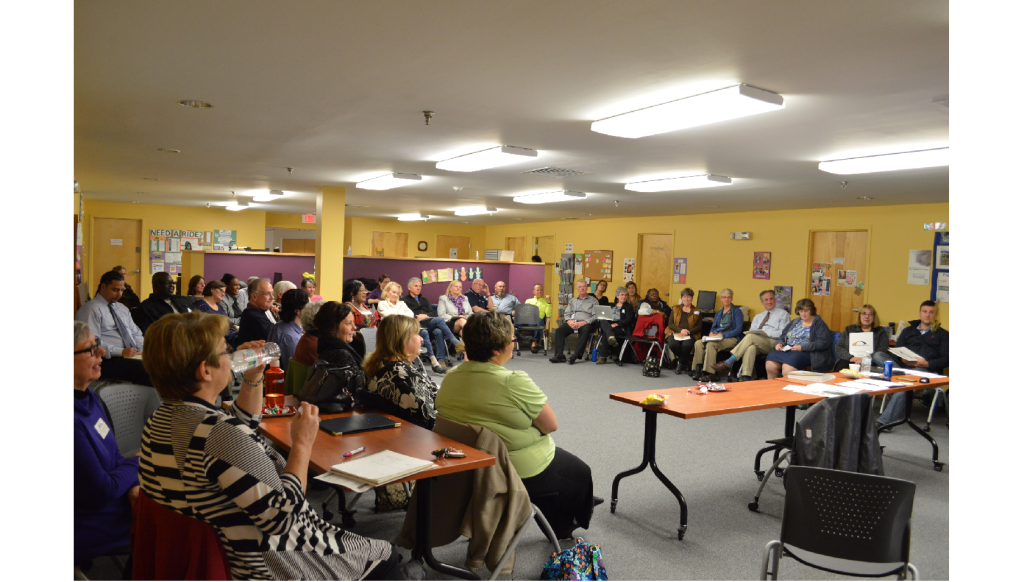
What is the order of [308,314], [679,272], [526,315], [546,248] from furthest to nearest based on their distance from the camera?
1. [546,248]
2. [679,272]
3. [526,315]
4. [308,314]

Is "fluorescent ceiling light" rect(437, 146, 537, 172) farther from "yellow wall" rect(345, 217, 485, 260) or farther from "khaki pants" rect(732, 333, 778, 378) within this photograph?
"yellow wall" rect(345, 217, 485, 260)

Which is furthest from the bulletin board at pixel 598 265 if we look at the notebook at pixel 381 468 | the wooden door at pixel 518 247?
the notebook at pixel 381 468

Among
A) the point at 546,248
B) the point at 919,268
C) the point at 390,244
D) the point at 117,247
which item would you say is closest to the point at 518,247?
the point at 546,248

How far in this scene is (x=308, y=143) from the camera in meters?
5.44

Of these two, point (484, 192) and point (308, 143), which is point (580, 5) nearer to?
point (308, 143)

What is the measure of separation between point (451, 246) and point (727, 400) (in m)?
13.4

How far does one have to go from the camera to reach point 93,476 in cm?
205

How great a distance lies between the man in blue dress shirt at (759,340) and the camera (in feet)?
25.7

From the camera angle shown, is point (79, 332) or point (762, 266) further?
point (762, 266)

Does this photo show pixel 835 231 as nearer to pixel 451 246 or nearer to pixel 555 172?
pixel 555 172

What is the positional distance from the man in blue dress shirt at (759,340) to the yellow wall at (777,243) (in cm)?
139

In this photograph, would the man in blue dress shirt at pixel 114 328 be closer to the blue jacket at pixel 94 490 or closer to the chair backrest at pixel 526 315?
the blue jacket at pixel 94 490

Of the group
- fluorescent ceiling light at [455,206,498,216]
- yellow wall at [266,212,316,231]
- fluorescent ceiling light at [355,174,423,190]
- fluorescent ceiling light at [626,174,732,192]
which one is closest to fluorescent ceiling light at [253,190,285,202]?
fluorescent ceiling light at [355,174,423,190]
